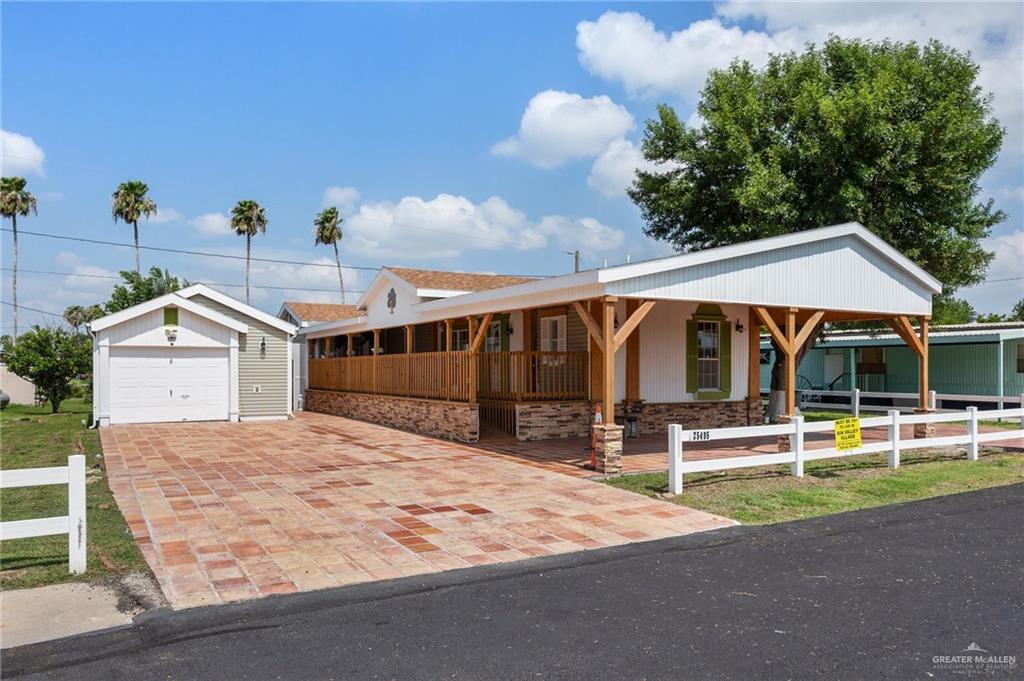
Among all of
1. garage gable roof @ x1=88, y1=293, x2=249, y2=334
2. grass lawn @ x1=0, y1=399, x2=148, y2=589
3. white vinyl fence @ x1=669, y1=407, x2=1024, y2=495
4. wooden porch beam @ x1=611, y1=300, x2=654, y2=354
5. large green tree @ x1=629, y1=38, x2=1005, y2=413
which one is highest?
large green tree @ x1=629, y1=38, x2=1005, y2=413

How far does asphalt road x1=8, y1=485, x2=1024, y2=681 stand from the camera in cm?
431

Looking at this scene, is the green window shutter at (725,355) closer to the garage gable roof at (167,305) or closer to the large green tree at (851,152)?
the large green tree at (851,152)

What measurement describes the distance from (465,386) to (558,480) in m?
5.83

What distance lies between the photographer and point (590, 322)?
11984 mm

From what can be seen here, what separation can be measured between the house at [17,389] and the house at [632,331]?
21.6 m

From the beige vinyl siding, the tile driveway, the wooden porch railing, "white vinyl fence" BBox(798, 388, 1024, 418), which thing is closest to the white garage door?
the beige vinyl siding

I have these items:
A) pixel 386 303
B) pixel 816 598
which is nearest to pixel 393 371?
pixel 386 303

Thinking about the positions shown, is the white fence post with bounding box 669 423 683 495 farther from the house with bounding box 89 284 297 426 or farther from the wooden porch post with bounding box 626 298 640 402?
the house with bounding box 89 284 297 426

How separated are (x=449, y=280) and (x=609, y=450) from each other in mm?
9785

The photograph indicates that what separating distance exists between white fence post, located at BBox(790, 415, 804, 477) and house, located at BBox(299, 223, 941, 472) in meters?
2.24

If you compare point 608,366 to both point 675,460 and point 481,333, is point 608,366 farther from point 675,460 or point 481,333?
point 481,333

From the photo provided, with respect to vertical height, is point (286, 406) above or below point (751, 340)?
below

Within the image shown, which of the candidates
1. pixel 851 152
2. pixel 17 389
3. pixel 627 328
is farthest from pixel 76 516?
pixel 17 389

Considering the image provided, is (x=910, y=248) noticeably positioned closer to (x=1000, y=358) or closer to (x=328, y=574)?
(x=1000, y=358)
